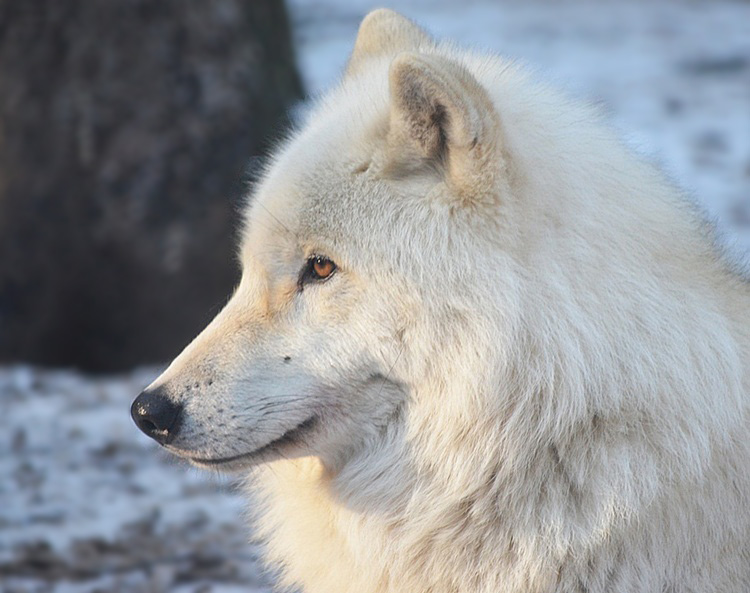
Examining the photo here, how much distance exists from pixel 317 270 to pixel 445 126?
526 millimetres

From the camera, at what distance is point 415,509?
9.06 ft

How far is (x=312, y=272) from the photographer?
107 inches

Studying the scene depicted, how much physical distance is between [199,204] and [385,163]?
13.8 ft

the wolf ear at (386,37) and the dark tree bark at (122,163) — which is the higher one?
the wolf ear at (386,37)

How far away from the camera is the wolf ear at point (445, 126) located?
247cm

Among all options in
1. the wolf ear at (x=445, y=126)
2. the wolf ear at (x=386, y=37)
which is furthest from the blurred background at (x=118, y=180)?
the wolf ear at (x=445, y=126)

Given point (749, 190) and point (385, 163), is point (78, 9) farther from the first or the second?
point (749, 190)

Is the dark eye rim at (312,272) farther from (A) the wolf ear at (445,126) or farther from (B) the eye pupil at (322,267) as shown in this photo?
(A) the wolf ear at (445,126)

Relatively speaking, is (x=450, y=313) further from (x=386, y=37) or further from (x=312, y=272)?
(x=386, y=37)

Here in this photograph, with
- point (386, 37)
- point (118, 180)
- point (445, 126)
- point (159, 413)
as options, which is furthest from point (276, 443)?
point (118, 180)

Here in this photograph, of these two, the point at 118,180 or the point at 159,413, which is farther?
the point at 118,180

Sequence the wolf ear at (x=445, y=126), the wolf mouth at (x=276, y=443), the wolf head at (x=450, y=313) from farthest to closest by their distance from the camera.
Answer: the wolf mouth at (x=276, y=443)
the wolf head at (x=450, y=313)
the wolf ear at (x=445, y=126)

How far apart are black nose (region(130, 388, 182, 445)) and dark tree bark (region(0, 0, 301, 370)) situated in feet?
12.8

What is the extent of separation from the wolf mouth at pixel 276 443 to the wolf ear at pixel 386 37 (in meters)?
1.27
